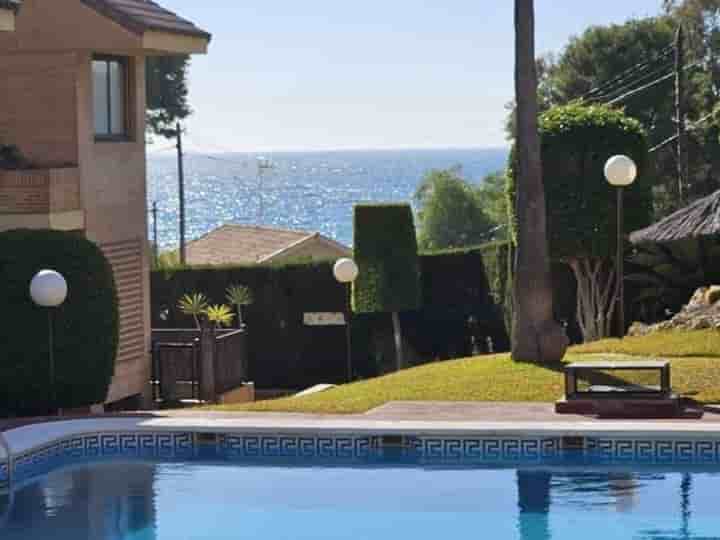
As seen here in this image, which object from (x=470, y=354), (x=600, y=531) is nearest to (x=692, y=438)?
(x=600, y=531)

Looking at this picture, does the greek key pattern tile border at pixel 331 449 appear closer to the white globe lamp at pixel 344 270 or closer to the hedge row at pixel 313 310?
the white globe lamp at pixel 344 270

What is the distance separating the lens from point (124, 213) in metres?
22.0

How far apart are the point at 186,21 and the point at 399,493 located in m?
11.2

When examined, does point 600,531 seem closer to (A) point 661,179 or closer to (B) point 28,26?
(B) point 28,26

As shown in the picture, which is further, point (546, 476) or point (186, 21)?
point (186, 21)

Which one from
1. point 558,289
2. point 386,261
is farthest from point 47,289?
point 558,289

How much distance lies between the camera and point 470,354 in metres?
29.2

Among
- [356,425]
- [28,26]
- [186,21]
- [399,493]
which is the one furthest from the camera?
[186,21]

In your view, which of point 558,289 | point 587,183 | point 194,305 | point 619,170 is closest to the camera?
point 619,170

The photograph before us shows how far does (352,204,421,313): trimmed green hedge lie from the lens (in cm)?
2781

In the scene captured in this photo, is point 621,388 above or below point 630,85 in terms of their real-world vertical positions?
below

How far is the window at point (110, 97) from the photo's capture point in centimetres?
2147

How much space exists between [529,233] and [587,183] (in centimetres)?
570

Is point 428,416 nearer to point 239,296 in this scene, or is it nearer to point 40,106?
point 40,106
